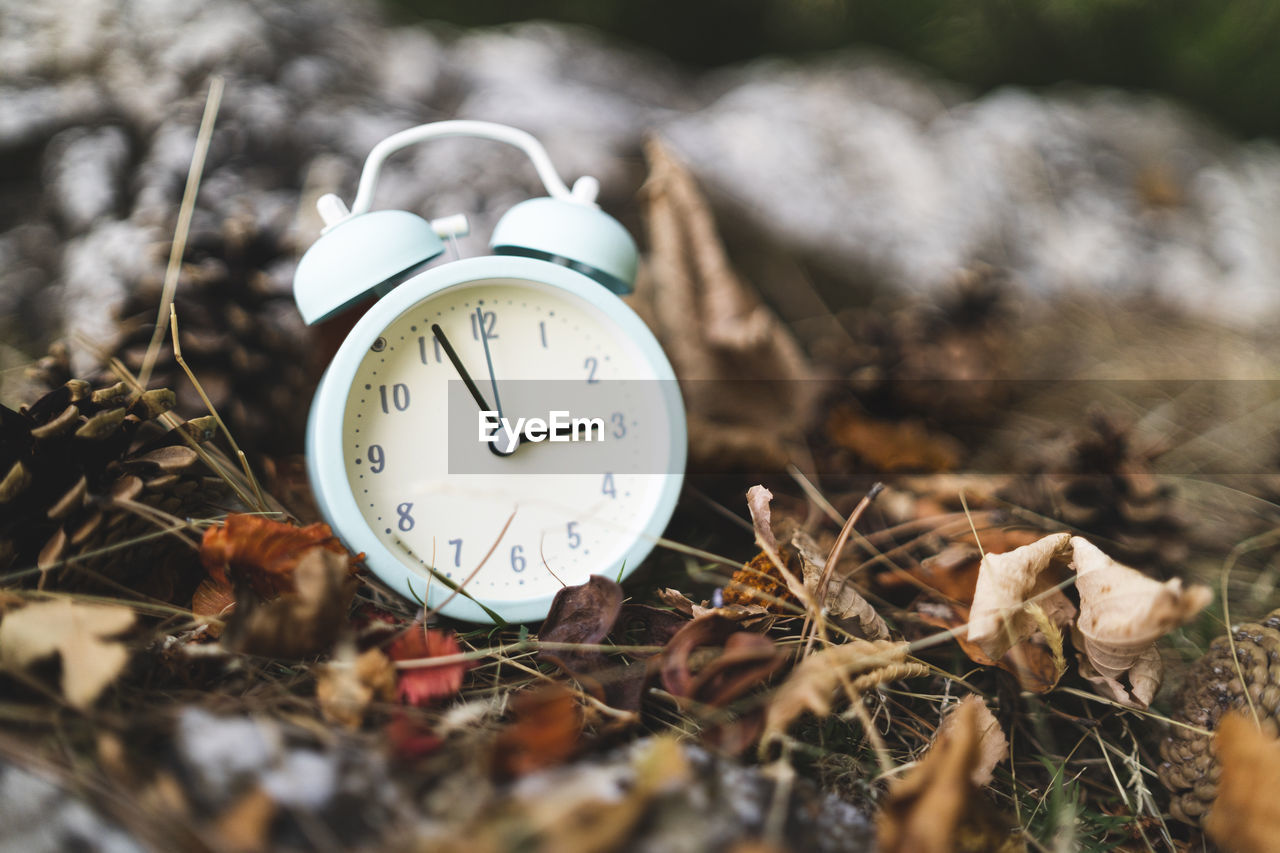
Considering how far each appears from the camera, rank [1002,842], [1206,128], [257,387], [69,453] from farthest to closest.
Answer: [1206,128] < [257,387] < [69,453] < [1002,842]

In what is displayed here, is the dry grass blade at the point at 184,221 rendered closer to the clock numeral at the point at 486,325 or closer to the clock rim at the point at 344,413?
the clock rim at the point at 344,413

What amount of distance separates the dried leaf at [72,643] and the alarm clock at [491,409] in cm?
27

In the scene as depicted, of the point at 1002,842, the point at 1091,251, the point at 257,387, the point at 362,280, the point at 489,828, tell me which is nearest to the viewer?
the point at 489,828

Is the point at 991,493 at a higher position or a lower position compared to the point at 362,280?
lower

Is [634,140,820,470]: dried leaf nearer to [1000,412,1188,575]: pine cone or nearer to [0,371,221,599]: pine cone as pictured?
[1000,412,1188,575]: pine cone

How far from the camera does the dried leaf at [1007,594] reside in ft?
2.34

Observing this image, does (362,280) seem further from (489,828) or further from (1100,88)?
(1100,88)

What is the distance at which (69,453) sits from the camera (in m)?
0.71

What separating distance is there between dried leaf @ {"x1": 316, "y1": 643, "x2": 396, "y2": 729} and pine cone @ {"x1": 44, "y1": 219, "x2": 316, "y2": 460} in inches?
19.6

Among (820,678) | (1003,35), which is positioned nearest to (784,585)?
(820,678)

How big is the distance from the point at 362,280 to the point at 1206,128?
220cm

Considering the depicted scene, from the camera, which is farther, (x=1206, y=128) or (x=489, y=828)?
(x=1206, y=128)

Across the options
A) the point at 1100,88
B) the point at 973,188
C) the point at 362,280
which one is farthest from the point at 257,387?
the point at 1100,88

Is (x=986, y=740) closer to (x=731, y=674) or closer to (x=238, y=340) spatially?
(x=731, y=674)
